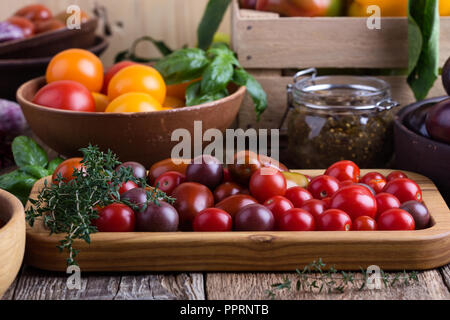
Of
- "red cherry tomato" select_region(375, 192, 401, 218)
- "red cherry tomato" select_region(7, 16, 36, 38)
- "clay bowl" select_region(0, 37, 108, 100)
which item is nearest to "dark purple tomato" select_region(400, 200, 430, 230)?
"red cherry tomato" select_region(375, 192, 401, 218)

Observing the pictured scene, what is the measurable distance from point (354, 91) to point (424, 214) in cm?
52

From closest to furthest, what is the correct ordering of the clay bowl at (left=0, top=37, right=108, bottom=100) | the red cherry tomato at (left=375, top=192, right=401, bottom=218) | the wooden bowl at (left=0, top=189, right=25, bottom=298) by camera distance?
1. the wooden bowl at (left=0, top=189, right=25, bottom=298)
2. the red cherry tomato at (left=375, top=192, right=401, bottom=218)
3. the clay bowl at (left=0, top=37, right=108, bottom=100)

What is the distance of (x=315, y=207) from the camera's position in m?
0.98

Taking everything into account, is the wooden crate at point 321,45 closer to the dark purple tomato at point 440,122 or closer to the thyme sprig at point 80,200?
the dark purple tomato at point 440,122

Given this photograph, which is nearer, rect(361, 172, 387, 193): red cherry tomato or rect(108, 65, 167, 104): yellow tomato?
rect(361, 172, 387, 193): red cherry tomato

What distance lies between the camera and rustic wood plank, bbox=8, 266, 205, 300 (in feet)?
2.81

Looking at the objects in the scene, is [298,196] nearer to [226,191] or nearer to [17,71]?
[226,191]

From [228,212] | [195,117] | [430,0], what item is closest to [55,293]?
[228,212]

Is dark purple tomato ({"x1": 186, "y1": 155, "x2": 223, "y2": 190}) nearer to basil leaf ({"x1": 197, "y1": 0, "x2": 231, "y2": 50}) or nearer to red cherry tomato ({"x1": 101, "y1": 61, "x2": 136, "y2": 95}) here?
red cherry tomato ({"x1": 101, "y1": 61, "x2": 136, "y2": 95})

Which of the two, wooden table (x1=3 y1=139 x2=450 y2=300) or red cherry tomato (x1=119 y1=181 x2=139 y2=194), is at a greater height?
red cherry tomato (x1=119 y1=181 x2=139 y2=194)

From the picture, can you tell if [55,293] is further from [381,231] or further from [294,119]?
[294,119]

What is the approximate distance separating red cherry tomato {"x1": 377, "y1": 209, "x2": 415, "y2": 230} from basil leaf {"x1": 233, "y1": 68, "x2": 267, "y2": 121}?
A: 52 centimetres
